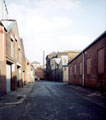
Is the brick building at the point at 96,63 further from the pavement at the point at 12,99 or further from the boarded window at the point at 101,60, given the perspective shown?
the pavement at the point at 12,99

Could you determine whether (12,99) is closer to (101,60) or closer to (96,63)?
(101,60)

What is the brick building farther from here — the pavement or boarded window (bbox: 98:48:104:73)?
the pavement

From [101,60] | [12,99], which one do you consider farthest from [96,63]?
[12,99]

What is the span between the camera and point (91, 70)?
583 inches

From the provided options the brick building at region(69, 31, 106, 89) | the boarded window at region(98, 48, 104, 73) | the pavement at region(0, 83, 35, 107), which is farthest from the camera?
the boarded window at region(98, 48, 104, 73)

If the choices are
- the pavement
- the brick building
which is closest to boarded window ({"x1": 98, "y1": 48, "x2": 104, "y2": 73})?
the brick building

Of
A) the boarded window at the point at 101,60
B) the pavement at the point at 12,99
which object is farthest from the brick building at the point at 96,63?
the pavement at the point at 12,99

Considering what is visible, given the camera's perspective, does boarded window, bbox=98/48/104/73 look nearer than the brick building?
No

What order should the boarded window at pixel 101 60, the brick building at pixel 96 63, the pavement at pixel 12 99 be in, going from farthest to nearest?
the boarded window at pixel 101 60, the brick building at pixel 96 63, the pavement at pixel 12 99

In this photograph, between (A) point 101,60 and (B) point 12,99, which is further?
(A) point 101,60

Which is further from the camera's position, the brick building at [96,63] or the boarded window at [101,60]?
the boarded window at [101,60]

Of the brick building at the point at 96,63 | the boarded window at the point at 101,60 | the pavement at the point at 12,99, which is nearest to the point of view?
the pavement at the point at 12,99

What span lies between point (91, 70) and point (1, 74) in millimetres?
10152

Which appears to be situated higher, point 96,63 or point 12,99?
point 96,63
